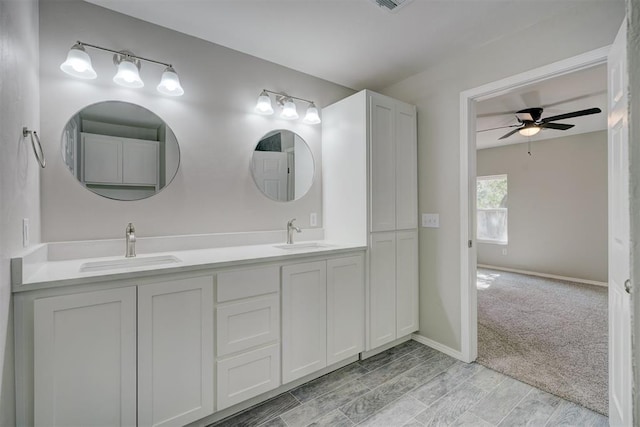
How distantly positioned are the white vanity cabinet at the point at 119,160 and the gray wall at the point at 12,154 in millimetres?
285

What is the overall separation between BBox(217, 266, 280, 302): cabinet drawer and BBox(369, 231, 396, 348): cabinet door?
2.86ft

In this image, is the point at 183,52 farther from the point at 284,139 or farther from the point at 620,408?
the point at 620,408

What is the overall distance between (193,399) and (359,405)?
0.96m

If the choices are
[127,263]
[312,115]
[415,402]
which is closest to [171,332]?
[127,263]

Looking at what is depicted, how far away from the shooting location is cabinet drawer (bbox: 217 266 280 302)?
5.61 ft

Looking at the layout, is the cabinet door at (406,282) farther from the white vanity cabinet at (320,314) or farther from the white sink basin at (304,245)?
the white sink basin at (304,245)

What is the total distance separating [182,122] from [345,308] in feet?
5.79

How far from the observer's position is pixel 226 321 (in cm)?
171

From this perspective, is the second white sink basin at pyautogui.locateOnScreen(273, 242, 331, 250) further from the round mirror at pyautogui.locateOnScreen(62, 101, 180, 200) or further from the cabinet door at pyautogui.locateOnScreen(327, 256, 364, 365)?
the round mirror at pyautogui.locateOnScreen(62, 101, 180, 200)

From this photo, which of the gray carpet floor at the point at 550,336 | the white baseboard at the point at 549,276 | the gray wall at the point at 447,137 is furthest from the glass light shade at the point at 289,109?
the white baseboard at the point at 549,276

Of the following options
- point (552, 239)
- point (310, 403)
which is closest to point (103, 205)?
point (310, 403)

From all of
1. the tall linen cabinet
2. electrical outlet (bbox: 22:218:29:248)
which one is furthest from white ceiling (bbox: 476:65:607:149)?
electrical outlet (bbox: 22:218:29:248)

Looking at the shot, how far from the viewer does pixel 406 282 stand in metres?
2.68

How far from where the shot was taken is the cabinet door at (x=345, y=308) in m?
2.20
